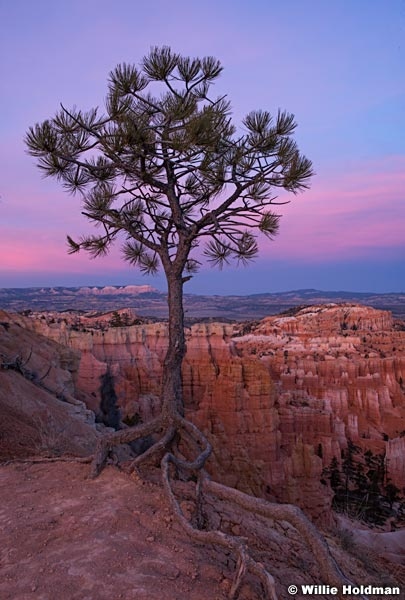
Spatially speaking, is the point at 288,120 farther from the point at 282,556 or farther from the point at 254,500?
the point at 282,556

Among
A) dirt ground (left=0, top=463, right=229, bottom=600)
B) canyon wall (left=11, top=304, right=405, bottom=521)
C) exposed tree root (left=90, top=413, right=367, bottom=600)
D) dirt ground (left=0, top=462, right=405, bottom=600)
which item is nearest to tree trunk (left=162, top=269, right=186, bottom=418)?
exposed tree root (left=90, top=413, right=367, bottom=600)

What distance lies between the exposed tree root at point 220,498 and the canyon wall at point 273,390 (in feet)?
38.9

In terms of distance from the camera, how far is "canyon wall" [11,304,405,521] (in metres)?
20.1

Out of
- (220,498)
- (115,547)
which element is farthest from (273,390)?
(115,547)

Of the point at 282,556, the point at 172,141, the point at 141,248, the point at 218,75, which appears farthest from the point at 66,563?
the point at 218,75

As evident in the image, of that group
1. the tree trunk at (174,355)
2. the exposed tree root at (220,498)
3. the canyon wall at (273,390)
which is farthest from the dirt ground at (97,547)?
the canyon wall at (273,390)

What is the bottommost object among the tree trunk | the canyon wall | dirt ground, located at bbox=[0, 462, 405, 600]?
the canyon wall

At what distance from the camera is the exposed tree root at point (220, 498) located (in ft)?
10.2

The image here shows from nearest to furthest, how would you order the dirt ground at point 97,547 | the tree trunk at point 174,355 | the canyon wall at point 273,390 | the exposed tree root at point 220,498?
1. the dirt ground at point 97,547
2. the exposed tree root at point 220,498
3. the tree trunk at point 174,355
4. the canyon wall at point 273,390

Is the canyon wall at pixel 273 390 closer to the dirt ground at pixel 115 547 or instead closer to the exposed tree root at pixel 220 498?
the exposed tree root at pixel 220 498

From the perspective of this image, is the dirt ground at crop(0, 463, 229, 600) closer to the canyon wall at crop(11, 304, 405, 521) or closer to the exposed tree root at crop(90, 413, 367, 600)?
the exposed tree root at crop(90, 413, 367, 600)

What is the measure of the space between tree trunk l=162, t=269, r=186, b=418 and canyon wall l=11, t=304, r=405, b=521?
11.9 m

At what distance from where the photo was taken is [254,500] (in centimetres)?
411

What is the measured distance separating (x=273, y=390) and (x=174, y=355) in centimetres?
2300
